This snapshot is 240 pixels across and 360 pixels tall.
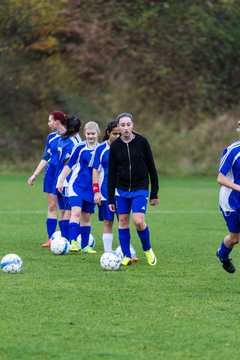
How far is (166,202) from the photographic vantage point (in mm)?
22234

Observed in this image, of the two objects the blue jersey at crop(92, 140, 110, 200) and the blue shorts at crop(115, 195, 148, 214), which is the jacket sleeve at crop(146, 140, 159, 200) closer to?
the blue shorts at crop(115, 195, 148, 214)

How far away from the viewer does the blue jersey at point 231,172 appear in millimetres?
8875

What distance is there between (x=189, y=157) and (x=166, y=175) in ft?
4.06

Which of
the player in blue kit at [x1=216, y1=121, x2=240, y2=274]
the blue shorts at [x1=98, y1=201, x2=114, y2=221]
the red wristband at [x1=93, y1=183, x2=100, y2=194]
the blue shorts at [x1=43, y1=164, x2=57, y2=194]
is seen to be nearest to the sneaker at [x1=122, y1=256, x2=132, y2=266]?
the blue shorts at [x1=98, y1=201, x2=114, y2=221]

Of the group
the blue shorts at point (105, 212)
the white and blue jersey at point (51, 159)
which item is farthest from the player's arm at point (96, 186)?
the white and blue jersey at point (51, 159)

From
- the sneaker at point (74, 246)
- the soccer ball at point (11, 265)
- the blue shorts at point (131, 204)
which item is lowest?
the sneaker at point (74, 246)

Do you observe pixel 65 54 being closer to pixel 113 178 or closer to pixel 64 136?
pixel 64 136

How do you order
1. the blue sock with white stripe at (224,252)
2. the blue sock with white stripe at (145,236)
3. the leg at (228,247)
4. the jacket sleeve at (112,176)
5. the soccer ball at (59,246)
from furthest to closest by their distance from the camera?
the soccer ball at (59,246), the blue sock with white stripe at (145,236), the jacket sleeve at (112,176), the blue sock with white stripe at (224,252), the leg at (228,247)

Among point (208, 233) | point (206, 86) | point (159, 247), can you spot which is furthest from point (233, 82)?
point (159, 247)

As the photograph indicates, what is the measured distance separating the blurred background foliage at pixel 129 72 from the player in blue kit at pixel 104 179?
20562 mm

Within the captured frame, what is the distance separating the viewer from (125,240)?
435 inches

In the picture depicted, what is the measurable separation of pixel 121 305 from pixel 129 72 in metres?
28.3

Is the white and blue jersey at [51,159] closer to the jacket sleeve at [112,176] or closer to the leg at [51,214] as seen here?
the leg at [51,214]

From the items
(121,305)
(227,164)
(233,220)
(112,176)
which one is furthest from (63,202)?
(121,305)
